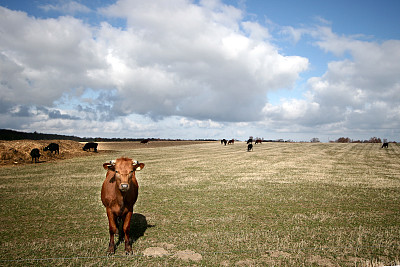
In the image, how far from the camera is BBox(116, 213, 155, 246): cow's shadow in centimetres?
749

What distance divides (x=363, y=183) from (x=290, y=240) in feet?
47.8

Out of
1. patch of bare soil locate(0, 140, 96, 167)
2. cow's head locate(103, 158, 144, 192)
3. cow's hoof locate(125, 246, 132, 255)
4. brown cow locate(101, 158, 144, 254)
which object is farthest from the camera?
patch of bare soil locate(0, 140, 96, 167)

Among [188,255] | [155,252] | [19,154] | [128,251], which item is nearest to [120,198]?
[128,251]

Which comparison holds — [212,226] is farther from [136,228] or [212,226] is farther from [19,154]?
[19,154]

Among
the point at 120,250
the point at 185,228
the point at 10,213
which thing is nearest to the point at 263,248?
the point at 185,228

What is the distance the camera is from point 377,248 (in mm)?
6980

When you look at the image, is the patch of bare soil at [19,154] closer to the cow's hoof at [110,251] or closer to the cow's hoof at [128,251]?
the cow's hoof at [110,251]

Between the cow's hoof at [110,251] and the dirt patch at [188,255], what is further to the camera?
the cow's hoof at [110,251]

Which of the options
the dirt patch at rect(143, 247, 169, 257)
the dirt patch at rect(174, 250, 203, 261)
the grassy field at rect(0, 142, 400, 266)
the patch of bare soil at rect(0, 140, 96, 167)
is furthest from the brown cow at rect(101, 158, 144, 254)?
the patch of bare soil at rect(0, 140, 96, 167)

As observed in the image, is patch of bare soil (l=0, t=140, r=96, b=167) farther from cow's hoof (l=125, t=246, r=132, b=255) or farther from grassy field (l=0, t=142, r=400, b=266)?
cow's hoof (l=125, t=246, r=132, b=255)

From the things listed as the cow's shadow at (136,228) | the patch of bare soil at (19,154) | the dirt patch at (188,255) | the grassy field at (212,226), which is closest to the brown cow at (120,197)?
the grassy field at (212,226)

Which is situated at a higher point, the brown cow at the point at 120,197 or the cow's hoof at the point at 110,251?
the brown cow at the point at 120,197

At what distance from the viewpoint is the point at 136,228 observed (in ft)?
27.9

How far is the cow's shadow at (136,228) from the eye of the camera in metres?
7.49
